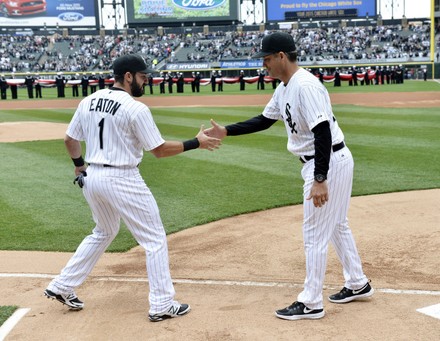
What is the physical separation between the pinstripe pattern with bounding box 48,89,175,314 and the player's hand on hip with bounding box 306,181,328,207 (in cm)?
118

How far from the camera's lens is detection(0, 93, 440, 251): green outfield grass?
25.5 ft

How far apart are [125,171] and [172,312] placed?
1.12 metres

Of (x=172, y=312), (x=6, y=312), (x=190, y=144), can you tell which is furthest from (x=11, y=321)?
(x=190, y=144)

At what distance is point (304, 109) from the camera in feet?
14.3

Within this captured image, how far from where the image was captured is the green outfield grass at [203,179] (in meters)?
7.77

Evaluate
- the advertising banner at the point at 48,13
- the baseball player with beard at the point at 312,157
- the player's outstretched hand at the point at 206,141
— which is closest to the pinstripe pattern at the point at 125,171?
the player's outstretched hand at the point at 206,141

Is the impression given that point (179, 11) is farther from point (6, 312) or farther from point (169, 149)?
point (6, 312)

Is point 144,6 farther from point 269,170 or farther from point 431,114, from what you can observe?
point 269,170

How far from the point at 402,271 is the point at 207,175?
563 centimetres

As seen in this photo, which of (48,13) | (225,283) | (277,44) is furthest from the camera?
(48,13)

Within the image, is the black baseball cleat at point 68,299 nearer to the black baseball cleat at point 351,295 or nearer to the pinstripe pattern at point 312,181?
the pinstripe pattern at point 312,181

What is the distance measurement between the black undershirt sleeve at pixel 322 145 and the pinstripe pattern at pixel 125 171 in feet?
3.79

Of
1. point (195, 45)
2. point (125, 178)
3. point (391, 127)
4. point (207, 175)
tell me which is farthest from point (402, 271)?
point (195, 45)

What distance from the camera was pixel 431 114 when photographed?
20531 millimetres
